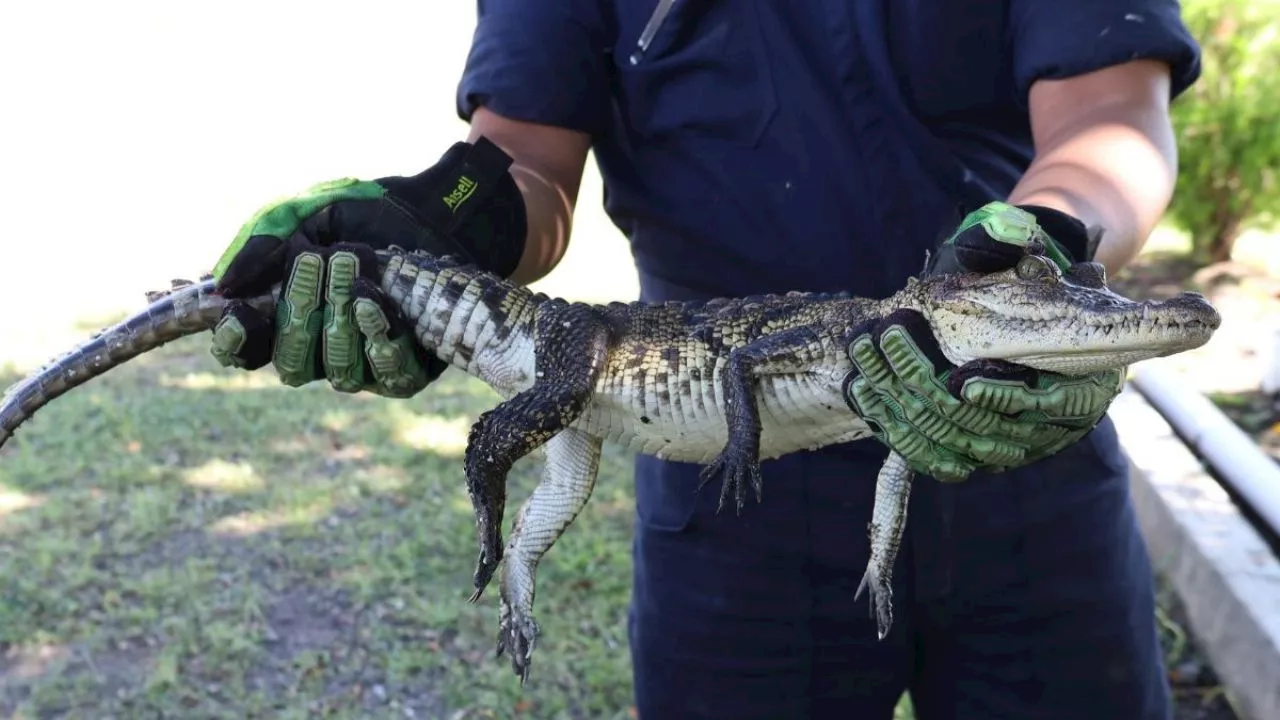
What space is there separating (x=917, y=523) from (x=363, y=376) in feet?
3.62

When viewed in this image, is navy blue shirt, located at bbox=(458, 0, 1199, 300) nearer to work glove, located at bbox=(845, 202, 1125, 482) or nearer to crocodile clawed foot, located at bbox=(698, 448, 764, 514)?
work glove, located at bbox=(845, 202, 1125, 482)

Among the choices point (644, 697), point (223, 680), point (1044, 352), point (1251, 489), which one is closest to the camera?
point (1044, 352)

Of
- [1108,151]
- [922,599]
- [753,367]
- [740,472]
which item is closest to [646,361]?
[753,367]

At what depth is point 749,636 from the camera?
2605 mm

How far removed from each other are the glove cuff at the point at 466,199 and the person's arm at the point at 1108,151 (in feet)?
3.24

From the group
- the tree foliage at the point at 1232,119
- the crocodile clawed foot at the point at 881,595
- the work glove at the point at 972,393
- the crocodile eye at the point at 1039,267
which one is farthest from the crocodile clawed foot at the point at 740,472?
the tree foliage at the point at 1232,119

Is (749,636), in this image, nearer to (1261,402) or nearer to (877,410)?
(877,410)

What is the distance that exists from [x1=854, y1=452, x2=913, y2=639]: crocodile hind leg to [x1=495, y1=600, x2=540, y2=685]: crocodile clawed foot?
0.71 metres

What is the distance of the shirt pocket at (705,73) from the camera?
8.21ft

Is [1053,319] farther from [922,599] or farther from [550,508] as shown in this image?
[550,508]

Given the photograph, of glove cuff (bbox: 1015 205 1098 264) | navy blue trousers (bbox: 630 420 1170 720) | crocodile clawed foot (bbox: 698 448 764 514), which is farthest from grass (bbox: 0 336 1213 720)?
glove cuff (bbox: 1015 205 1098 264)

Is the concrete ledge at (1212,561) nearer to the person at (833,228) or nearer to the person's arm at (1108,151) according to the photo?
the person at (833,228)

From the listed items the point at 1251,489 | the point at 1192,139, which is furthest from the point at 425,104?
the point at 1251,489

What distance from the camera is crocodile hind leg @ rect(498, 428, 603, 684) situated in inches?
104
